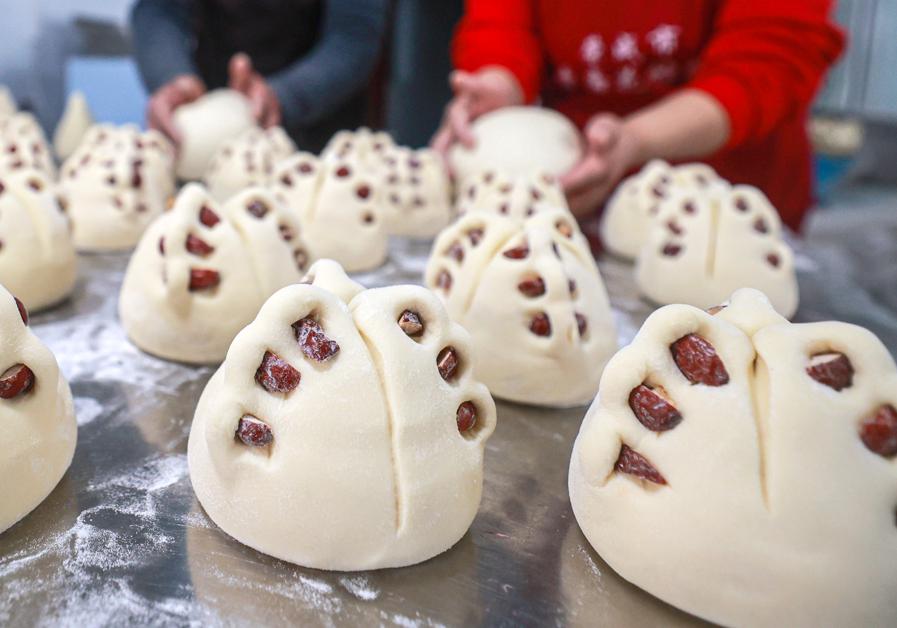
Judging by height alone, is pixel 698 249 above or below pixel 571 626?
below

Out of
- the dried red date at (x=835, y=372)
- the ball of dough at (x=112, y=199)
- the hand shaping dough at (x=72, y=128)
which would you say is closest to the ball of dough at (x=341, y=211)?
the ball of dough at (x=112, y=199)

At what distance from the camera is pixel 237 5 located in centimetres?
437

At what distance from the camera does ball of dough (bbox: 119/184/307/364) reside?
6.35 feet

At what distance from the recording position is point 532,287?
1.85 m

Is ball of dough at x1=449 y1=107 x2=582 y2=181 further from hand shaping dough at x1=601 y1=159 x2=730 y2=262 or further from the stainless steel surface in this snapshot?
the stainless steel surface

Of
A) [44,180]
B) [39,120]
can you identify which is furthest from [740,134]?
[39,120]

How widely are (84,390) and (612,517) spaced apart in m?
1.34

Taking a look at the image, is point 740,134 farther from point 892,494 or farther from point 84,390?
point 84,390

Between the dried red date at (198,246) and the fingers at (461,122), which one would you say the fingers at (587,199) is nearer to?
the fingers at (461,122)

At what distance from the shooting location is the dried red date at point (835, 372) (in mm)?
1118

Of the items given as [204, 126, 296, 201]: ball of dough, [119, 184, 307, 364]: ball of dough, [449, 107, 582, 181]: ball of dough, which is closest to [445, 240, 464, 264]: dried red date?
[119, 184, 307, 364]: ball of dough

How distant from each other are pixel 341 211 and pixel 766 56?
5.91 ft

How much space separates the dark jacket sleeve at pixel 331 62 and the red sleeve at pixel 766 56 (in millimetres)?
2053

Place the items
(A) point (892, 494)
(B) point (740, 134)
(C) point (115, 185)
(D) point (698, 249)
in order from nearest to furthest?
(A) point (892, 494) → (D) point (698, 249) → (C) point (115, 185) → (B) point (740, 134)
